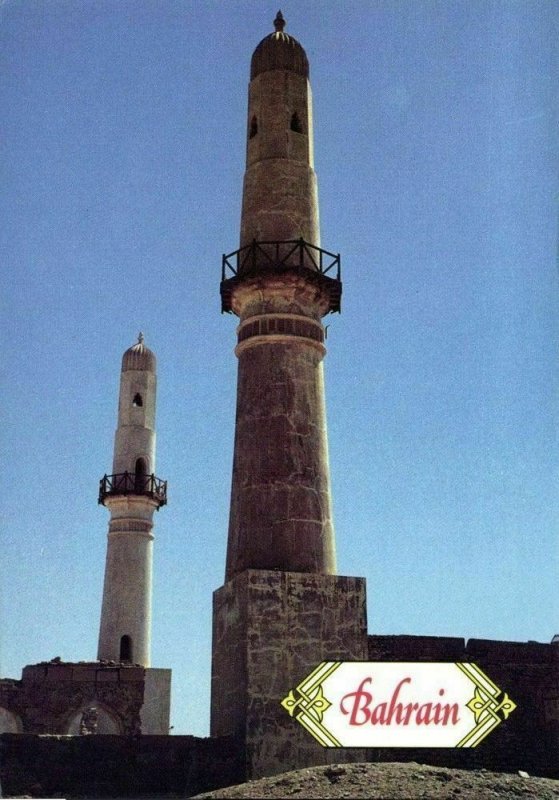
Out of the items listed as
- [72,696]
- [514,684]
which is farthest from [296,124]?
[72,696]

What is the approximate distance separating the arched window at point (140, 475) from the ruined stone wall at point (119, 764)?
1757 cm

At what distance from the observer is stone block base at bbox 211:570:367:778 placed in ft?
54.9

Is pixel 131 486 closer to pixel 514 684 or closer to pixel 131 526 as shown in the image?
pixel 131 526

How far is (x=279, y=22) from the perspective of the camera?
22.0 metres

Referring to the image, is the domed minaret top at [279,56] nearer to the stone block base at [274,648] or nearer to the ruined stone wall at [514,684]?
the stone block base at [274,648]

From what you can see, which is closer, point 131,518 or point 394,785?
point 394,785

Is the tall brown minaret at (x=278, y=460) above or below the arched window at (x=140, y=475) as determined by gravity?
below

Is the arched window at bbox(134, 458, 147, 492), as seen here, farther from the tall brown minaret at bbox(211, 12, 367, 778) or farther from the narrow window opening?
the narrow window opening

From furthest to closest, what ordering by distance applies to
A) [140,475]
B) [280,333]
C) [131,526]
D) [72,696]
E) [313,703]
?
[140,475] → [131,526] → [72,696] → [280,333] → [313,703]

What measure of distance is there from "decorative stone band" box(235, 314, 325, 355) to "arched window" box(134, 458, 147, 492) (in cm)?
1488

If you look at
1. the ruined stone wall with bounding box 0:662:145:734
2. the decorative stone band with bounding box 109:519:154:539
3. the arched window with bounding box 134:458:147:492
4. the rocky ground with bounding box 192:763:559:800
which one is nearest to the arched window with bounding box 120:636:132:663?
the ruined stone wall with bounding box 0:662:145:734

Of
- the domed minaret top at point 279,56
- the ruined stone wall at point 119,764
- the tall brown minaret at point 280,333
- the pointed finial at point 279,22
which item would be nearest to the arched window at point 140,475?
the tall brown minaret at point 280,333

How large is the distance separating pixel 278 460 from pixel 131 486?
15803mm

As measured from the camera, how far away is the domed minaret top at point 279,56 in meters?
21.4
